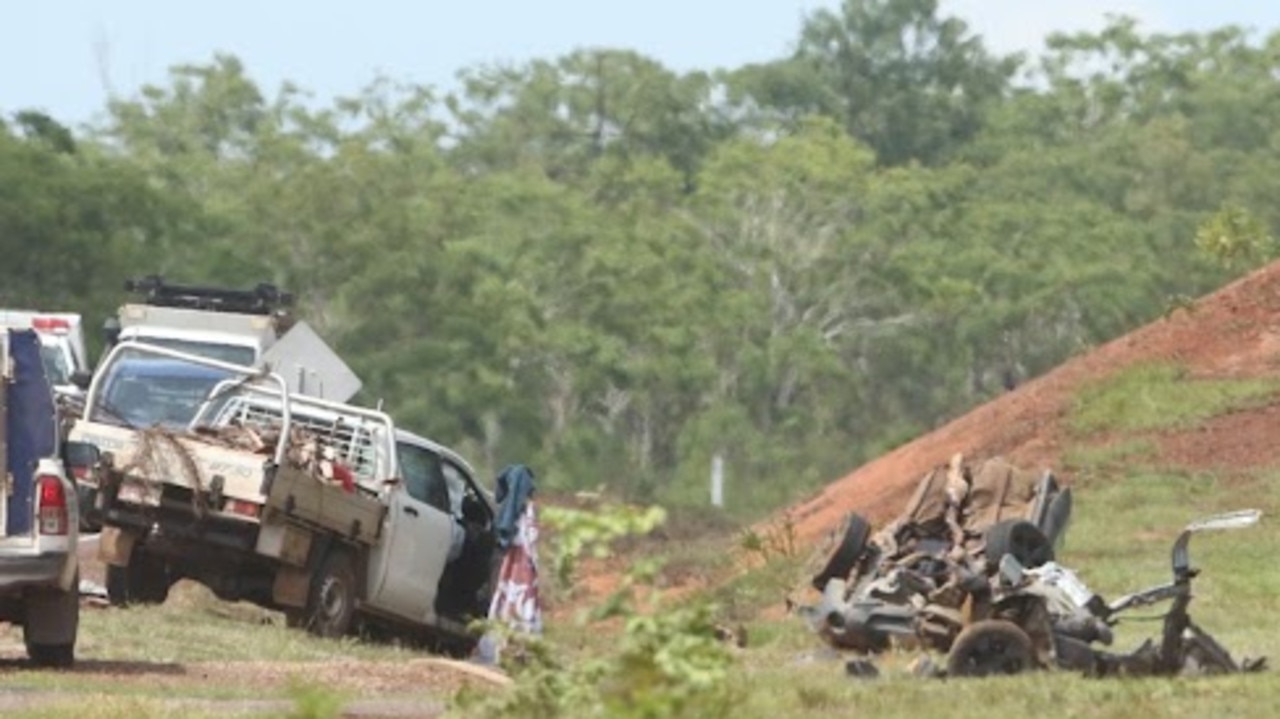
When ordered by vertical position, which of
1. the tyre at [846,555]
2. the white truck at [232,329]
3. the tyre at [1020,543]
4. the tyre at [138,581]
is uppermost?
the white truck at [232,329]

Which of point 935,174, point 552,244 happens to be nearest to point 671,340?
point 552,244

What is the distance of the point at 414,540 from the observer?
26672 millimetres

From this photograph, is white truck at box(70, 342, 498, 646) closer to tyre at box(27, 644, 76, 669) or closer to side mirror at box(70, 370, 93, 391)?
tyre at box(27, 644, 76, 669)

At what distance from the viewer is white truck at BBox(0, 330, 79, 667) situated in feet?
64.5

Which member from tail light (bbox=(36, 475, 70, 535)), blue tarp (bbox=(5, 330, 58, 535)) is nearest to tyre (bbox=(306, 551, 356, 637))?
blue tarp (bbox=(5, 330, 58, 535))

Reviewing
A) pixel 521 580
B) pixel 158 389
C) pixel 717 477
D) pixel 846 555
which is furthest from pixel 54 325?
pixel 717 477

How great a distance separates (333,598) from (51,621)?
19.1 feet

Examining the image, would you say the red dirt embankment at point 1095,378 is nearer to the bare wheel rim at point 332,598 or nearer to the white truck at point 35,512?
the bare wheel rim at point 332,598

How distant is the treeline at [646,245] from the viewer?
2810 inches

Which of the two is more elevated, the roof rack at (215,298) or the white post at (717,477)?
the white post at (717,477)

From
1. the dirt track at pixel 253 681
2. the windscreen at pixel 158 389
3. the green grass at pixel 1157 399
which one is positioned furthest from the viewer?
the green grass at pixel 1157 399

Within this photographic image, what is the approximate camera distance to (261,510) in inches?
984

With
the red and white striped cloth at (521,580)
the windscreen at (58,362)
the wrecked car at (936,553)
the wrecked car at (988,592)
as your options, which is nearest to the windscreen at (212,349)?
the windscreen at (58,362)

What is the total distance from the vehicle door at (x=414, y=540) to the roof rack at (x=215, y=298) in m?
12.3
